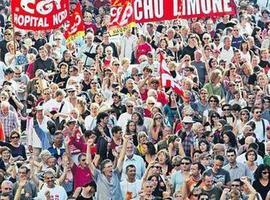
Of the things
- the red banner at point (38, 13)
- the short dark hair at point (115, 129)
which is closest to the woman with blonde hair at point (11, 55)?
the red banner at point (38, 13)

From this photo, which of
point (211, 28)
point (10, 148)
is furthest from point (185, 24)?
point (10, 148)

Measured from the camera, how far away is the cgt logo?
26.7m

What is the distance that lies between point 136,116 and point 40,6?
4.70 metres

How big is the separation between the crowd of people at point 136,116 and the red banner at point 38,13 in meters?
0.76

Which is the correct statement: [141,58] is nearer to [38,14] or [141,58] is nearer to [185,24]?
[38,14]

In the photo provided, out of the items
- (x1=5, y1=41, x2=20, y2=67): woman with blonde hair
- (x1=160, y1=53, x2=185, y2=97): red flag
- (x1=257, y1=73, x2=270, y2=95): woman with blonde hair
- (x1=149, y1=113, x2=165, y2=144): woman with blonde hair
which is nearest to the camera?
(x1=149, y1=113, x2=165, y2=144): woman with blonde hair

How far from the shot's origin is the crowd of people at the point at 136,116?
20453 millimetres

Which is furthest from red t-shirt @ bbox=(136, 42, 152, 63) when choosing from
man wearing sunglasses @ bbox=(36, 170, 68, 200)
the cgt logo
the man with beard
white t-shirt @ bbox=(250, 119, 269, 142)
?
man wearing sunglasses @ bbox=(36, 170, 68, 200)

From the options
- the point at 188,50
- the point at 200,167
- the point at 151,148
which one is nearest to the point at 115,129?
the point at 151,148

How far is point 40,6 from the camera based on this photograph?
1062 inches

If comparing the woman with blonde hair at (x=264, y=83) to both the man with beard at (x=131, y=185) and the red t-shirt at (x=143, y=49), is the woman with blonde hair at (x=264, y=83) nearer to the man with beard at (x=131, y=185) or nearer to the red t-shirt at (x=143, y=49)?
the red t-shirt at (x=143, y=49)

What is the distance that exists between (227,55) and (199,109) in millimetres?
4563

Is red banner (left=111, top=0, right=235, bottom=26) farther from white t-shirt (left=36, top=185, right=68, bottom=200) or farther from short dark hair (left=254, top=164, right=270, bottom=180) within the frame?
white t-shirt (left=36, top=185, right=68, bottom=200)

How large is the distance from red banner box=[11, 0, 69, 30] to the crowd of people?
2.51 ft
